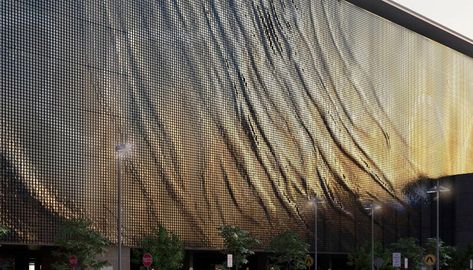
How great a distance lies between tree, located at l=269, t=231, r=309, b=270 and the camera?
210 ft

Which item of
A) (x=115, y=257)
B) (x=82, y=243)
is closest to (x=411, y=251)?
(x=115, y=257)

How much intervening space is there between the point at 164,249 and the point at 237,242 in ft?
24.7

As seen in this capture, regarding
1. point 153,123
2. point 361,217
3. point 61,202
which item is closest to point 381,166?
point 361,217

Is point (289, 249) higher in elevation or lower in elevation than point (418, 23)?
lower

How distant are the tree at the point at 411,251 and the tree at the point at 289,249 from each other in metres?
16.3

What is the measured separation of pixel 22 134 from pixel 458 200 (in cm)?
6297

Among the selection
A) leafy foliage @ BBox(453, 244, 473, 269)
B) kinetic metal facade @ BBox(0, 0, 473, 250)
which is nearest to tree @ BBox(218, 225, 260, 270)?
kinetic metal facade @ BBox(0, 0, 473, 250)

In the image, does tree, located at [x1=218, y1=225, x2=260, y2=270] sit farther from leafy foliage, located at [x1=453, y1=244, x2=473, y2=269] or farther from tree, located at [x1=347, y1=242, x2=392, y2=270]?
leafy foliage, located at [x1=453, y1=244, x2=473, y2=269]

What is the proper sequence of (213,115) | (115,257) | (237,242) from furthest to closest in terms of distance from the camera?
(213,115) → (237,242) → (115,257)

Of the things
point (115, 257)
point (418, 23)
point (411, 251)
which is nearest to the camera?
point (115, 257)

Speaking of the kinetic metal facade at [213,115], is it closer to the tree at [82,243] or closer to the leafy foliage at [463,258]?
the tree at [82,243]

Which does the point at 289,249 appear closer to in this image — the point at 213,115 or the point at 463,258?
the point at 213,115

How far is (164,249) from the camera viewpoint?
52906mm

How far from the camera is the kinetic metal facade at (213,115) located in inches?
1933
